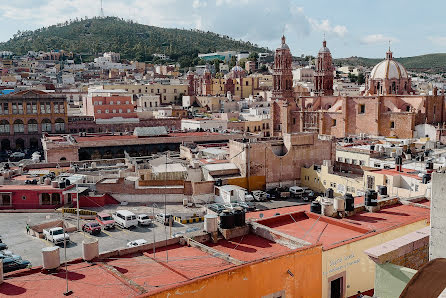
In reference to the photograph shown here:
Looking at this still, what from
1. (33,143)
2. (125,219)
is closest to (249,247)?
(125,219)

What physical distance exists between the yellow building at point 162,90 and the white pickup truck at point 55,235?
58.0 metres

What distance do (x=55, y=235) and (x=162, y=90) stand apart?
6395cm

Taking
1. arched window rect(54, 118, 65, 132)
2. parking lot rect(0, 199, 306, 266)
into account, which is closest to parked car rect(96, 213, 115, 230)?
parking lot rect(0, 199, 306, 266)

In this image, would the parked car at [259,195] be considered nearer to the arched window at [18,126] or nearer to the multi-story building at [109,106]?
the multi-story building at [109,106]

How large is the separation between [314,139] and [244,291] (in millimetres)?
25885

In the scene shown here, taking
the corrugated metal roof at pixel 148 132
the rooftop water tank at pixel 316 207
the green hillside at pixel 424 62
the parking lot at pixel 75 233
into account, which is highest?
the green hillside at pixel 424 62

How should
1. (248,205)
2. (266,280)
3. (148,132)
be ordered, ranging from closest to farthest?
(266,280), (248,205), (148,132)

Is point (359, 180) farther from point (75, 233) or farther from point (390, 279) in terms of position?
point (390, 279)

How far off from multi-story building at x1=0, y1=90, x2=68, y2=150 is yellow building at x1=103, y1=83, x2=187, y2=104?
79.3 ft

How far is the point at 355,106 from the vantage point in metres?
50.2

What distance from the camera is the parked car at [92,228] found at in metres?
22.5

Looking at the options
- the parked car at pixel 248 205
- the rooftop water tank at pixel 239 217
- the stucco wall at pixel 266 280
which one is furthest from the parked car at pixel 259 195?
the stucco wall at pixel 266 280

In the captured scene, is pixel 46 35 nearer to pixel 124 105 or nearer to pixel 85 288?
pixel 124 105

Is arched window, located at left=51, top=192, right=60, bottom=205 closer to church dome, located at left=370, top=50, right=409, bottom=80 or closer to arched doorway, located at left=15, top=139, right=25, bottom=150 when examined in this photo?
arched doorway, located at left=15, top=139, right=25, bottom=150
